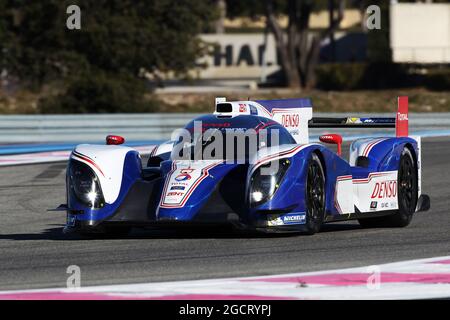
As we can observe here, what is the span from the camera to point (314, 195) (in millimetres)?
9812

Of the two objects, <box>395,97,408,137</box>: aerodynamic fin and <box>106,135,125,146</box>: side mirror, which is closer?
<box>106,135,125,146</box>: side mirror

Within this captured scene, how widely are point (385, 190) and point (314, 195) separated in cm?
121

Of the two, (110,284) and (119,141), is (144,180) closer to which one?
(119,141)

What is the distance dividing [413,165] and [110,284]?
4768mm

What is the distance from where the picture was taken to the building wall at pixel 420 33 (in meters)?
43.2

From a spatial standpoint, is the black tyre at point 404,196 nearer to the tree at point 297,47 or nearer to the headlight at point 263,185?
the headlight at point 263,185

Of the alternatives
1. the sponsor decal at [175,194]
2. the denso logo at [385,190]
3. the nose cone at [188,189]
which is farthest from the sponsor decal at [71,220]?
the denso logo at [385,190]

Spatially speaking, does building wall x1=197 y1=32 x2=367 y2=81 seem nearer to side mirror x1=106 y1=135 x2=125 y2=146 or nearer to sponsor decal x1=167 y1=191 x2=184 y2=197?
side mirror x1=106 y1=135 x2=125 y2=146

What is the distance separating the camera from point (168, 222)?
30.8 ft

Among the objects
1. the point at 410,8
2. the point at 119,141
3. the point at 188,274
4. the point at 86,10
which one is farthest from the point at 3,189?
the point at 410,8

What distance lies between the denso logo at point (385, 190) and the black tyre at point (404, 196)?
9 centimetres

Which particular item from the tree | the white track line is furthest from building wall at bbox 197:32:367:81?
the white track line

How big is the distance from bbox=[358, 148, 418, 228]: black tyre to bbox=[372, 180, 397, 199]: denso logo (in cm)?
9

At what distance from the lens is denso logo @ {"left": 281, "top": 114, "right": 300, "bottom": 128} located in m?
11.4
